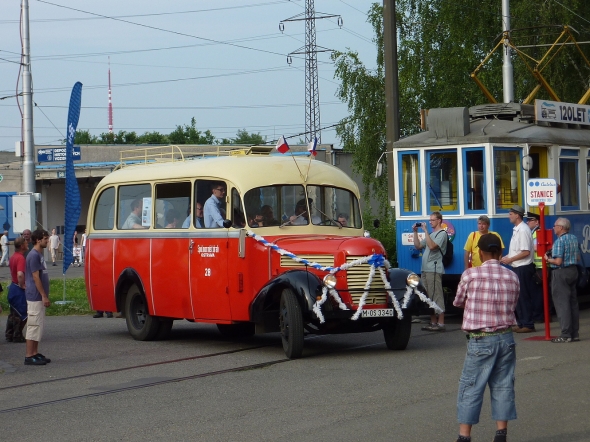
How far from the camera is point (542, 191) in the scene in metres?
14.6

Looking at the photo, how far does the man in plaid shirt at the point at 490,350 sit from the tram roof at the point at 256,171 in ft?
21.7

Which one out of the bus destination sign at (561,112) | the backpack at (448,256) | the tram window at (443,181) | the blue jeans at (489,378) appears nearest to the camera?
the blue jeans at (489,378)

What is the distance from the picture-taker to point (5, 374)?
12.2 m

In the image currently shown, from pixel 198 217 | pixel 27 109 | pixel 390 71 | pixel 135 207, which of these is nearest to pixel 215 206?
pixel 198 217

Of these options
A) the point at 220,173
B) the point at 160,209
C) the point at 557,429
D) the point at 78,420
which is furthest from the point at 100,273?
the point at 557,429

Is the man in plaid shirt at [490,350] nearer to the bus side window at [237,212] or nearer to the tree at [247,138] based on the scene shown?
the bus side window at [237,212]

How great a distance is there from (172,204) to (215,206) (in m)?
1.12

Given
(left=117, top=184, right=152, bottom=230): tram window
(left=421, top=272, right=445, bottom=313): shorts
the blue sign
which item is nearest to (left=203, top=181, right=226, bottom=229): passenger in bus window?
(left=117, top=184, right=152, bottom=230): tram window

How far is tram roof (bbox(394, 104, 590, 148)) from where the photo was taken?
17047 millimetres

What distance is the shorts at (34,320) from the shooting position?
501 inches

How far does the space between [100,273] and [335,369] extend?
577 centimetres

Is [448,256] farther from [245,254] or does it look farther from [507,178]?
[245,254]

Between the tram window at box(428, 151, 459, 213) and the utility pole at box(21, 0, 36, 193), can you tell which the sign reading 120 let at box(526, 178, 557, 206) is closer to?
the tram window at box(428, 151, 459, 213)

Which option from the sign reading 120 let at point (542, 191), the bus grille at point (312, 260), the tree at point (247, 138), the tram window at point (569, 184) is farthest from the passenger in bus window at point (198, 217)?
the tree at point (247, 138)
